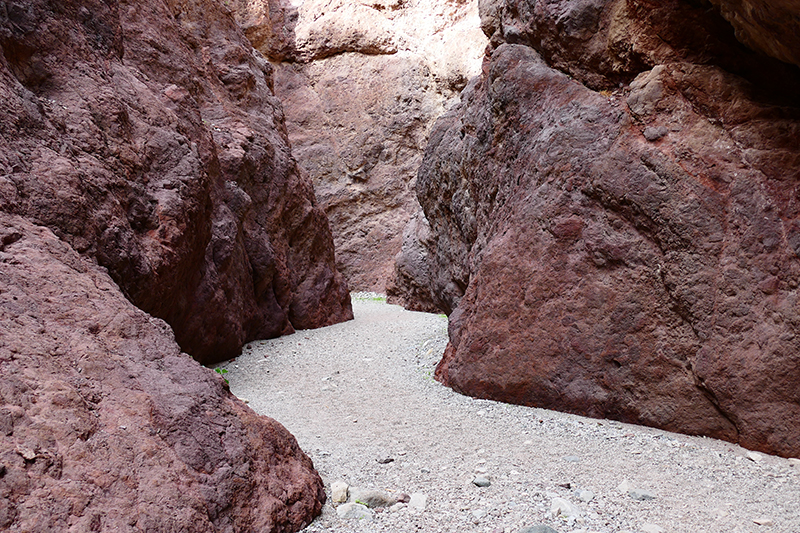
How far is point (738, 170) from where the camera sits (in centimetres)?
371

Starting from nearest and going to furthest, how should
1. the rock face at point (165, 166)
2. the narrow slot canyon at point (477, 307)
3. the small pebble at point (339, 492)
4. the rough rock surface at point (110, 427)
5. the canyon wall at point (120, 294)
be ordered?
the rough rock surface at point (110, 427)
the canyon wall at point (120, 294)
the narrow slot canyon at point (477, 307)
the small pebble at point (339, 492)
the rock face at point (165, 166)

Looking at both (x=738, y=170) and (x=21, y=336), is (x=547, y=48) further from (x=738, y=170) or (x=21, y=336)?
(x=21, y=336)

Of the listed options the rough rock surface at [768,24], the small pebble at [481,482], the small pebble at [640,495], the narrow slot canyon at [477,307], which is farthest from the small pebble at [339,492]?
the rough rock surface at [768,24]

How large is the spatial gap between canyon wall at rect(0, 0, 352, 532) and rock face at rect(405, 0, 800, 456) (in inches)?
95.4

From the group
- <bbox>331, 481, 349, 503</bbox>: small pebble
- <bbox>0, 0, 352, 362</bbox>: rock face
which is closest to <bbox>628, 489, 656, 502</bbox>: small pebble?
<bbox>331, 481, 349, 503</bbox>: small pebble

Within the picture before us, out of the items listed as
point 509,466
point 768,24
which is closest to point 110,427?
point 509,466

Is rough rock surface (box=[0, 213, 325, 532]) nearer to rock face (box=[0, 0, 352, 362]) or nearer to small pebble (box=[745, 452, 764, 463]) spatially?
rock face (box=[0, 0, 352, 362])

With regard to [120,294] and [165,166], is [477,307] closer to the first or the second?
[120,294]

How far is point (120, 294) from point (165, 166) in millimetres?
2201

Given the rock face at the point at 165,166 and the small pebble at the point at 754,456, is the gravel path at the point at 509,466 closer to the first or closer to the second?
the small pebble at the point at 754,456

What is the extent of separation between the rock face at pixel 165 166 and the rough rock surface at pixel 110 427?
2.07 feet

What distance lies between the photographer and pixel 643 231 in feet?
13.4

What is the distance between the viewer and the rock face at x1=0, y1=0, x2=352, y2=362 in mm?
3500

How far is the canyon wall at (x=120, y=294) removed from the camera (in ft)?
6.65
